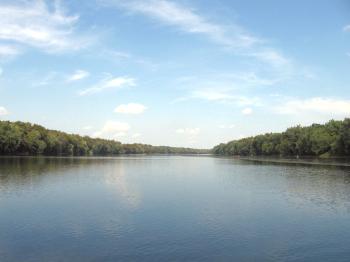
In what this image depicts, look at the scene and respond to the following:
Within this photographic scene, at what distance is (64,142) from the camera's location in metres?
191

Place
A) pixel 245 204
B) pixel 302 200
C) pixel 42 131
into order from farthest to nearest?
pixel 42 131 < pixel 302 200 < pixel 245 204

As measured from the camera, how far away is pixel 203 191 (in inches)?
1848

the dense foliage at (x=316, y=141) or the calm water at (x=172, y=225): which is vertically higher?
the dense foliage at (x=316, y=141)

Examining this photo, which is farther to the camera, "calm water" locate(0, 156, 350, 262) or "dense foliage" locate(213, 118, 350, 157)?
"dense foliage" locate(213, 118, 350, 157)

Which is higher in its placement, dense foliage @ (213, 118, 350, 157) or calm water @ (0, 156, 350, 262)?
dense foliage @ (213, 118, 350, 157)

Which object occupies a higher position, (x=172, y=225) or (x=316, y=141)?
(x=316, y=141)

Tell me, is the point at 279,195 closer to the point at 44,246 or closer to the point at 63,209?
the point at 63,209

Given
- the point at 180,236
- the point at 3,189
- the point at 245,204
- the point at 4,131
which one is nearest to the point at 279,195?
the point at 245,204

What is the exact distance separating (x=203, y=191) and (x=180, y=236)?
75.6ft

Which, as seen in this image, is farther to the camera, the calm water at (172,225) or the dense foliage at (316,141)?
the dense foliage at (316,141)

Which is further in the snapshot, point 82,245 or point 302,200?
point 302,200

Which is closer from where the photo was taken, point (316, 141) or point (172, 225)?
point (172, 225)

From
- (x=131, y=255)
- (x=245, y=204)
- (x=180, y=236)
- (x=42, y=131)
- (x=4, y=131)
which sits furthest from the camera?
(x=42, y=131)

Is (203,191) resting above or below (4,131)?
below
